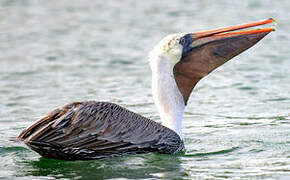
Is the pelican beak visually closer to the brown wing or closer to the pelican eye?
the pelican eye

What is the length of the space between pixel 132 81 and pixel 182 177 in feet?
17.5

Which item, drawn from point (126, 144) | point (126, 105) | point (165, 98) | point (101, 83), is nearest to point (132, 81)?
point (101, 83)

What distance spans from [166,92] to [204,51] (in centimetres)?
63

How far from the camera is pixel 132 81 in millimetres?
11703

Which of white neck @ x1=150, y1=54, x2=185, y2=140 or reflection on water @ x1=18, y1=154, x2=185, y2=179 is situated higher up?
white neck @ x1=150, y1=54, x2=185, y2=140

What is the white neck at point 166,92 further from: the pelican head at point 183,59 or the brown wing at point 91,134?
the brown wing at point 91,134

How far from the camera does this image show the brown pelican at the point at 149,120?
6.67 metres

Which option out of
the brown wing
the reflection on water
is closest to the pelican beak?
the brown wing

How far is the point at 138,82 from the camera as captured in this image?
1165 cm

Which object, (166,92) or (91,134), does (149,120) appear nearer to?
(166,92)

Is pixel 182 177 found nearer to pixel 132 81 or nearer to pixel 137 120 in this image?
pixel 137 120

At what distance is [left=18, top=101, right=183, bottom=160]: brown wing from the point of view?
6.61 metres

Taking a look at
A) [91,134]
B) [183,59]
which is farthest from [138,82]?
[91,134]

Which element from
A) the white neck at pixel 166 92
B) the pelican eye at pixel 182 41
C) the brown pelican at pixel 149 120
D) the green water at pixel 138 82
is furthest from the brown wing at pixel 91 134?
the pelican eye at pixel 182 41
